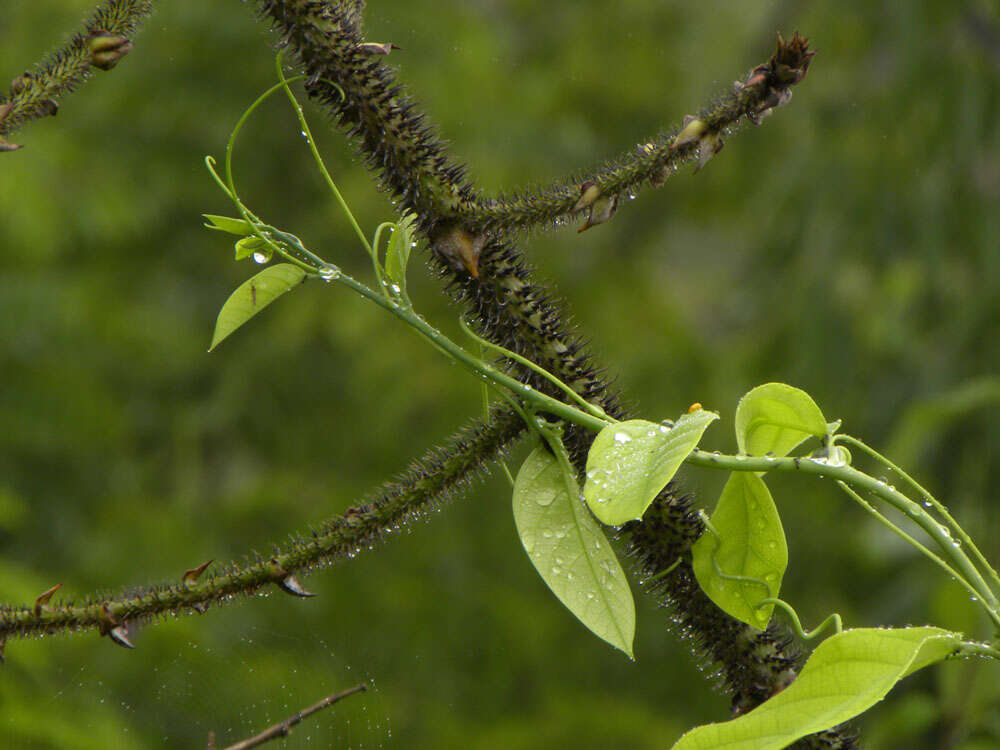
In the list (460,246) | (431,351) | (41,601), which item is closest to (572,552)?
(460,246)

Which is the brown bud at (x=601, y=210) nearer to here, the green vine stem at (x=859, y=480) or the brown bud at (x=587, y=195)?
the brown bud at (x=587, y=195)

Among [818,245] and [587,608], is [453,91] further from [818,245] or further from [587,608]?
[587,608]

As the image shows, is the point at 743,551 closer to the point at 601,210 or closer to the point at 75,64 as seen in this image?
the point at 601,210

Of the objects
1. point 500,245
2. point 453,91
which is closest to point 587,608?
point 500,245

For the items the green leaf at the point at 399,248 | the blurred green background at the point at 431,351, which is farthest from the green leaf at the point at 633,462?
the blurred green background at the point at 431,351

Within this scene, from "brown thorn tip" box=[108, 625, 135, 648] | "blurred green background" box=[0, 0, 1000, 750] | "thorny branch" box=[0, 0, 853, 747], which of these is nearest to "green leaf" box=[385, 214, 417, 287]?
"thorny branch" box=[0, 0, 853, 747]

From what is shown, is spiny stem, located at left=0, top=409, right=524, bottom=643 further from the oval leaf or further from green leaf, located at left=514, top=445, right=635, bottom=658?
the oval leaf
